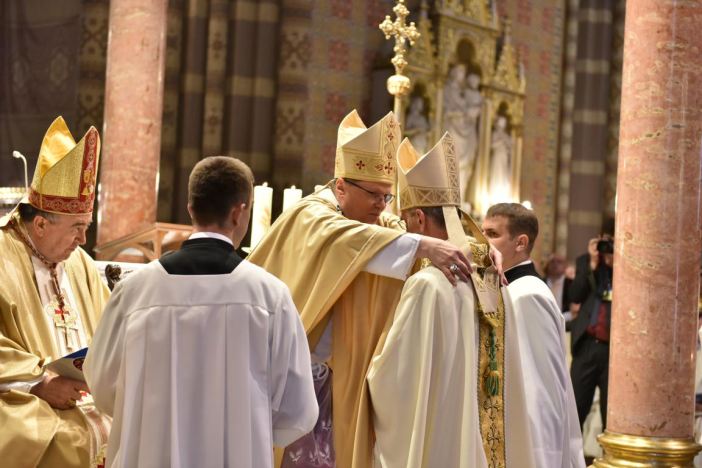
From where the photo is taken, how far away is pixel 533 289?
4.34 metres

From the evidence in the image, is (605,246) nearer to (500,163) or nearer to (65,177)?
(65,177)

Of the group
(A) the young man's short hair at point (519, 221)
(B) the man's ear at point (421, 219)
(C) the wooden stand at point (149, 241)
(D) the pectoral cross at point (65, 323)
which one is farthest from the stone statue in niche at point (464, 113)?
(D) the pectoral cross at point (65, 323)

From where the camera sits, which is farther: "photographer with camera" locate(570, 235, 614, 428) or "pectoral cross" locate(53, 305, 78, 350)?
"photographer with camera" locate(570, 235, 614, 428)

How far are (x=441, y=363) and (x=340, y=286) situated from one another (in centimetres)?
50

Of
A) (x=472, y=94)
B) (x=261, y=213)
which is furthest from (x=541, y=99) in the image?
(x=261, y=213)

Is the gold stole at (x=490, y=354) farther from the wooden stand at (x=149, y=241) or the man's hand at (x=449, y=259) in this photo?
the wooden stand at (x=149, y=241)

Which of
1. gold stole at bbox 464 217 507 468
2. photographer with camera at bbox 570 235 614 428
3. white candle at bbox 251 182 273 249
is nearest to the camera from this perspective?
gold stole at bbox 464 217 507 468

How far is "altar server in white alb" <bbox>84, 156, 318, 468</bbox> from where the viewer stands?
9.93 ft

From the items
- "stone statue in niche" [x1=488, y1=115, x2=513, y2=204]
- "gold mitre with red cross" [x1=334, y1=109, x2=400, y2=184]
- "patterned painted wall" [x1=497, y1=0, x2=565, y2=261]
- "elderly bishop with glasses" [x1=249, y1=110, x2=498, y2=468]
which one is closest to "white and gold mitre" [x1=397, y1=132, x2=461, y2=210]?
"elderly bishop with glasses" [x1=249, y1=110, x2=498, y2=468]

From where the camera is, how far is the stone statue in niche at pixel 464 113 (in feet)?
41.4

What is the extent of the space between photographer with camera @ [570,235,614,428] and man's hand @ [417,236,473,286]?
430cm

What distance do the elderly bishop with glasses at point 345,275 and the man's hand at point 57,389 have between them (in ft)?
2.71

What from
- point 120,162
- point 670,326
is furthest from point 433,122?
point 670,326

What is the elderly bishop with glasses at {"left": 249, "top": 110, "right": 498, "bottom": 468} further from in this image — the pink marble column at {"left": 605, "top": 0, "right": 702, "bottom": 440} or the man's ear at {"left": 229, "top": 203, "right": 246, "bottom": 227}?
the pink marble column at {"left": 605, "top": 0, "right": 702, "bottom": 440}
